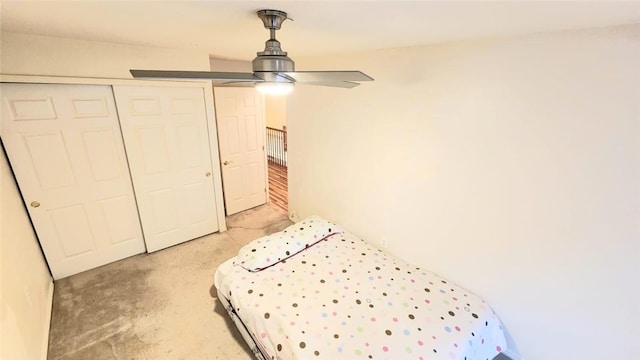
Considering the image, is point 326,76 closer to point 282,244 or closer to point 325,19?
point 325,19

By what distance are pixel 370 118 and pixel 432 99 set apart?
0.63 m

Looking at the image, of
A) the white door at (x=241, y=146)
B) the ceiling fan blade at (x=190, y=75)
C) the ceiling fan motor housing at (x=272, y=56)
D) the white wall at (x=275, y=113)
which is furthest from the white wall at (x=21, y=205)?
the white wall at (x=275, y=113)

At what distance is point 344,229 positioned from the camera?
3.14m

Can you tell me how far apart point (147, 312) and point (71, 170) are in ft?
5.08

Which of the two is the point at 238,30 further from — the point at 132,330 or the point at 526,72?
the point at 132,330

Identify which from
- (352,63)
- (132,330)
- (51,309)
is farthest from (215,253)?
(352,63)

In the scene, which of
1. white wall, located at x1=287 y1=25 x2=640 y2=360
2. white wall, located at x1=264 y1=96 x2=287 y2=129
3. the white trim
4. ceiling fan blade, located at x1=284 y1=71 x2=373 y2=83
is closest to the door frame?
the white trim

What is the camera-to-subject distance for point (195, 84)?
3.12 meters

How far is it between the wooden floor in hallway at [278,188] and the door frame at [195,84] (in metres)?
1.08

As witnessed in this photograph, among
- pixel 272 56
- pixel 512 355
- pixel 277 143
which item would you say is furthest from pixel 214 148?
pixel 277 143

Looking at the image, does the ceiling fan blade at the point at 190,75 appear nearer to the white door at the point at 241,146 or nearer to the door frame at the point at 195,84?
the door frame at the point at 195,84

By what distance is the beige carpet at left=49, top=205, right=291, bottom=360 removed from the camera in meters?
2.07

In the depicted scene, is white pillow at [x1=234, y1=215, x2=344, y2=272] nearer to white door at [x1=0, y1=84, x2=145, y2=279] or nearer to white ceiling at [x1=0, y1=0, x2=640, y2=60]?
white door at [x1=0, y1=84, x2=145, y2=279]

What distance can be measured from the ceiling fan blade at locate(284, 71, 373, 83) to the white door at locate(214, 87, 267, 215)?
2.77 metres
